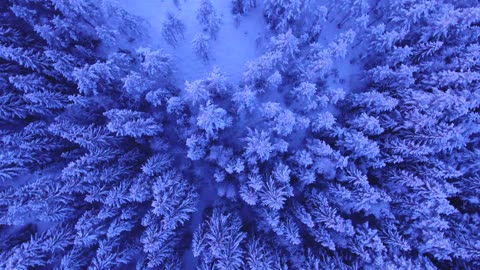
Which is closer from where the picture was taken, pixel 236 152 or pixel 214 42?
pixel 236 152

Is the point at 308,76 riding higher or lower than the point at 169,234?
higher

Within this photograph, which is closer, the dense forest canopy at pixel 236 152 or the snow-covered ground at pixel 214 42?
the dense forest canopy at pixel 236 152

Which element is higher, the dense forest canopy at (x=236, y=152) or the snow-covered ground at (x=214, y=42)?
the snow-covered ground at (x=214, y=42)

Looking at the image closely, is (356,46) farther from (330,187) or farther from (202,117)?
(202,117)

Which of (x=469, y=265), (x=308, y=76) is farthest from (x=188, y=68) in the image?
(x=469, y=265)

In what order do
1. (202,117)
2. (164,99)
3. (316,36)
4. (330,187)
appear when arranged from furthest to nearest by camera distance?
(316,36) → (164,99) → (330,187) → (202,117)

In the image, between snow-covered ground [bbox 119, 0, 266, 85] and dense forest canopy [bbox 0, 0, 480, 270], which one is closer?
dense forest canopy [bbox 0, 0, 480, 270]

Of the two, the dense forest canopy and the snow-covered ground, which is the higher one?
the snow-covered ground

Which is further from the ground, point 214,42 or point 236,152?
point 214,42
